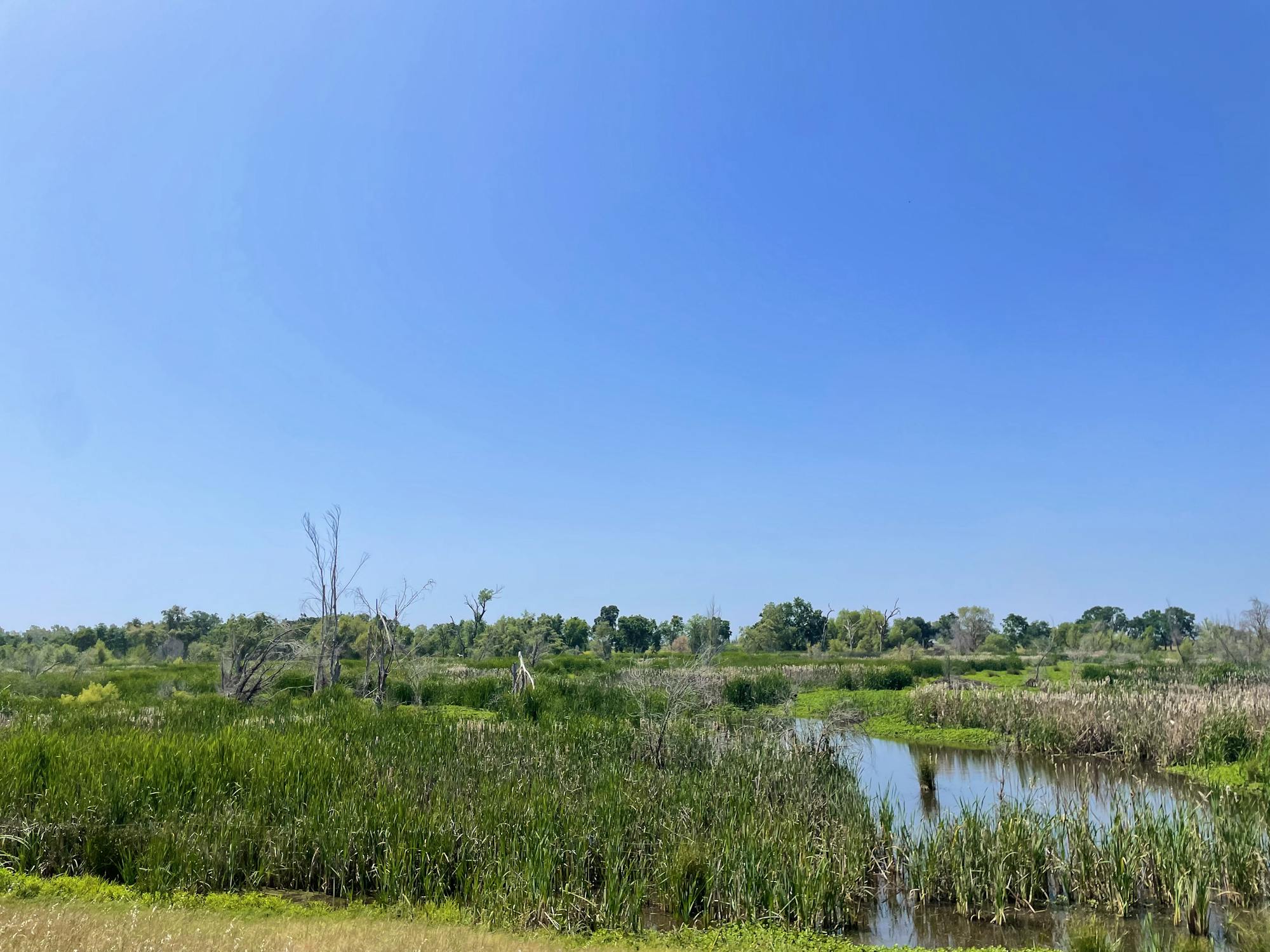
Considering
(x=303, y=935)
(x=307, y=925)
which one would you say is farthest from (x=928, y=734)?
(x=303, y=935)

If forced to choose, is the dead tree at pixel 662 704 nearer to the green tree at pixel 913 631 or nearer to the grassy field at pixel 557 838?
the grassy field at pixel 557 838

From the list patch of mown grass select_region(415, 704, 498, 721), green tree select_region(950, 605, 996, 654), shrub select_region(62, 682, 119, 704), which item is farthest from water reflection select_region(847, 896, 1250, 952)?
green tree select_region(950, 605, 996, 654)

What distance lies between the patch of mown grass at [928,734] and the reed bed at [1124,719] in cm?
48

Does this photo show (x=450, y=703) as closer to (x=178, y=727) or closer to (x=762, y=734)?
(x=178, y=727)

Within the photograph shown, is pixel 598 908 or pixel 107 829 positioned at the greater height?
pixel 107 829

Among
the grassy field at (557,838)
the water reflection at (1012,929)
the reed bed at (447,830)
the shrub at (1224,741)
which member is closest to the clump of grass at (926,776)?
the grassy field at (557,838)

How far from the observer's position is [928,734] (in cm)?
2233

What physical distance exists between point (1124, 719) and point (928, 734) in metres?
5.60

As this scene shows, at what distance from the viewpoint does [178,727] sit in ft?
49.3

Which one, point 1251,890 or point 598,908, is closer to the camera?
point 598,908

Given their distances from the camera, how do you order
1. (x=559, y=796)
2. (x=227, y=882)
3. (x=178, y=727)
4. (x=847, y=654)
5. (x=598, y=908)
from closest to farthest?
(x=598, y=908) → (x=227, y=882) → (x=559, y=796) → (x=178, y=727) → (x=847, y=654)

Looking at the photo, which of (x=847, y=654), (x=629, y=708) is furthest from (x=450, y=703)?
(x=847, y=654)

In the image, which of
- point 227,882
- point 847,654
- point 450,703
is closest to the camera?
point 227,882

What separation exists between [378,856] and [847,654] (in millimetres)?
57263
